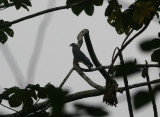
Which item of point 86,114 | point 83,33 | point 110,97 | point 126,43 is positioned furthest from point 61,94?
point 83,33

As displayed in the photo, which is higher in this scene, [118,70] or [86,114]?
[118,70]

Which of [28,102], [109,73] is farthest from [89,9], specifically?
[109,73]

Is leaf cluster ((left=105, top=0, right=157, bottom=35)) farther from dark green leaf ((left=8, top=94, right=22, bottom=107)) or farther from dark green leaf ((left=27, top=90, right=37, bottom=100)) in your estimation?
dark green leaf ((left=8, top=94, right=22, bottom=107))

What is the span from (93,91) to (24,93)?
64cm

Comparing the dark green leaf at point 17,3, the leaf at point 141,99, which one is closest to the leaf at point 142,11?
the dark green leaf at point 17,3

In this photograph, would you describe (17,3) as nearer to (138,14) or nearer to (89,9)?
(89,9)

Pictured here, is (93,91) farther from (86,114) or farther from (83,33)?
(86,114)

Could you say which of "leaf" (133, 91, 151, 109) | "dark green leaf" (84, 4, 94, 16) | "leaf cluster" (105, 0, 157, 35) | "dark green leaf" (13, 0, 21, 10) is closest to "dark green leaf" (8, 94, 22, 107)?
"leaf cluster" (105, 0, 157, 35)

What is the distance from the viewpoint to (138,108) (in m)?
0.69

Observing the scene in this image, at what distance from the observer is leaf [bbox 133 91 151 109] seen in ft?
2.32

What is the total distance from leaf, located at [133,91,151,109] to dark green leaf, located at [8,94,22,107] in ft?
5.76

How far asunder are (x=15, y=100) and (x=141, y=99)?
1891mm

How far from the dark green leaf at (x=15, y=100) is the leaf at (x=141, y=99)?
5.76 feet

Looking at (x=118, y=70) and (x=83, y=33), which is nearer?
(x=118, y=70)
